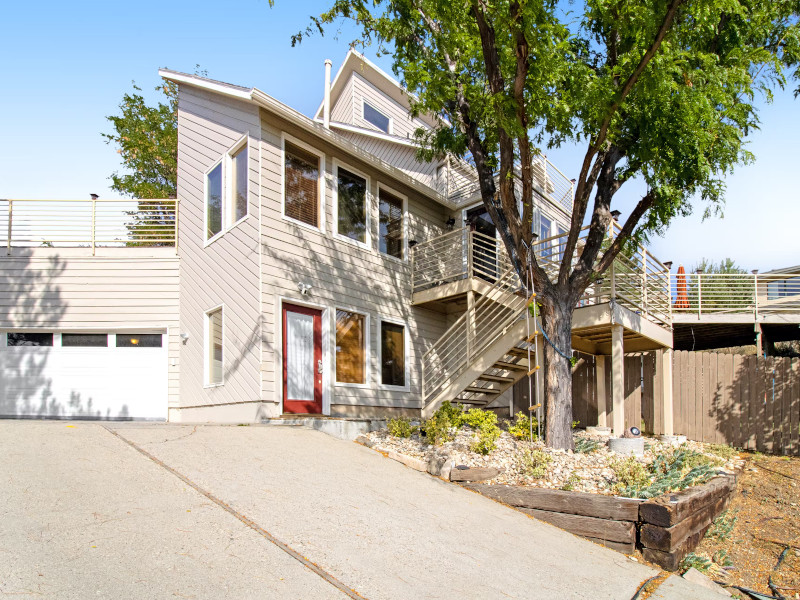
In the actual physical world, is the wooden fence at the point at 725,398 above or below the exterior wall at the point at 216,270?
below

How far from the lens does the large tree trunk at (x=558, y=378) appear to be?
28.5 ft

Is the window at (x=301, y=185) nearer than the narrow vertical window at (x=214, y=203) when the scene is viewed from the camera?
Yes

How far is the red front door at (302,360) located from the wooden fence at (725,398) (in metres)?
6.30

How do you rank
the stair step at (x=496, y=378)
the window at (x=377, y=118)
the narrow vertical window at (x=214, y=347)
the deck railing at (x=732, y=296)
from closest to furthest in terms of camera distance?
1. the narrow vertical window at (x=214, y=347)
2. the stair step at (x=496, y=378)
3. the deck railing at (x=732, y=296)
4. the window at (x=377, y=118)

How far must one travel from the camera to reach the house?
10.9 meters

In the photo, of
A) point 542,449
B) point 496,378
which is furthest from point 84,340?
point 542,449

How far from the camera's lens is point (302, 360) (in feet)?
36.4

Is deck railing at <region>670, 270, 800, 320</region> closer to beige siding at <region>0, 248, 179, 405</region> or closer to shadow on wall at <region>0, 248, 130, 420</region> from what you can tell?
beige siding at <region>0, 248, 179, 405</region>

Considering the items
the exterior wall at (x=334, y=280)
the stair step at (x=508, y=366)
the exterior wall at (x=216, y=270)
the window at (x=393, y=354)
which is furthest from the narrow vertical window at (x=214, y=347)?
the stair step at (x=508, y=366)

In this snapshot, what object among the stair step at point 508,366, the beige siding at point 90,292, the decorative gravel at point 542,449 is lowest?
the decorative gravel at point 542,449

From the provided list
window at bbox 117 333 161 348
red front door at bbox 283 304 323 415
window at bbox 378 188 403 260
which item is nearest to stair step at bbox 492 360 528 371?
red front door at bbox 283 304 323 415

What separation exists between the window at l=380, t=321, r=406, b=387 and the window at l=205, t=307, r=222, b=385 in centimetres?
329

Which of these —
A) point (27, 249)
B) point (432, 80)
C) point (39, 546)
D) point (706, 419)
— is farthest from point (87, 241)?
point (706, 419)

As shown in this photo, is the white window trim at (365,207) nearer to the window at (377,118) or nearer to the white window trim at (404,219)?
the white window trim at (404,219)
